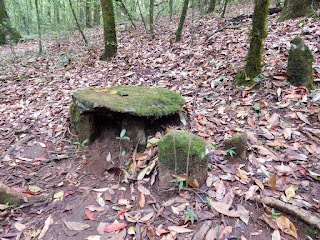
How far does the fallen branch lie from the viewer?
6.07ft

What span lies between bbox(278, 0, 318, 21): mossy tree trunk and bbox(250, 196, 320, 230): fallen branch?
20.0 ft

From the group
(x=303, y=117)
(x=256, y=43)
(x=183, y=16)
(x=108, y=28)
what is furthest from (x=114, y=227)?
(x=183, y=16)

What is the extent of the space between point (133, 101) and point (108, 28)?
4278 mm

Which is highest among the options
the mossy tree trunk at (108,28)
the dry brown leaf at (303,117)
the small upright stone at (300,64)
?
the mossy tree trunk at (108,28)

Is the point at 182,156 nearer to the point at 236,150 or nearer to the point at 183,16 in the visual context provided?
the point at 236,150

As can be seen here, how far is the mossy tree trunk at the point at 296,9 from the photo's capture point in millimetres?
5914

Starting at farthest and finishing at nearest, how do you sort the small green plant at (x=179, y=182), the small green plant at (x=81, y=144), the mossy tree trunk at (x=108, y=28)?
the mossy tree trunk at (x=108, y=28) → the small green plant at (x=81, y=144) → the small green plant at (x=179, y=182)

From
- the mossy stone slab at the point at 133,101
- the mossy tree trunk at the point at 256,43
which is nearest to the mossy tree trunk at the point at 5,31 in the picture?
the mossy stone slab at the point at 133,101

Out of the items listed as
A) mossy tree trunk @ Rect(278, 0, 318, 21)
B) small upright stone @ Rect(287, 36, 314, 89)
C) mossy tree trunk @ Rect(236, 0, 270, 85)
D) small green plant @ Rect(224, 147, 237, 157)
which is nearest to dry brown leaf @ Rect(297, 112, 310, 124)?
small upright stone @ Rect(287, 36, 314, 89)

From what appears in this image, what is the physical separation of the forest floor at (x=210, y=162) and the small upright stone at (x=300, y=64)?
0.18 metres

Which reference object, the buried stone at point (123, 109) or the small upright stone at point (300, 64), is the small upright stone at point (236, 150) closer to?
the buried stone at point (123, 109)

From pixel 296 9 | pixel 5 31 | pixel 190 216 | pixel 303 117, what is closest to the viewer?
pixel 190 216

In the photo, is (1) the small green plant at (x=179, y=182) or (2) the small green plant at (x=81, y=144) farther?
(2) the small green plant at (x=81, y=144)

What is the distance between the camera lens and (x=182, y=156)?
230 cm
